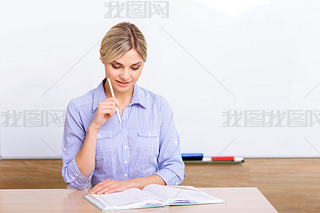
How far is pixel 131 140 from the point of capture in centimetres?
188

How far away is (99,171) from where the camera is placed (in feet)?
6.12

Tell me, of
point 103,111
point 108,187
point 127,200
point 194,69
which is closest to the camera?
point 127,200

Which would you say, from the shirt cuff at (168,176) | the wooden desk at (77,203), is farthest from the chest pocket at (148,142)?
the wooden desk at (77,203)

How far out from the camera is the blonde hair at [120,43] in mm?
1740

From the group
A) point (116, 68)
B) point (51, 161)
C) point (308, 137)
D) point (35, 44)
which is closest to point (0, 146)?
point (51, 161)

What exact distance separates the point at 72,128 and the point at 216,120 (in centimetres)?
91

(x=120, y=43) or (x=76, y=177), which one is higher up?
(x=120, y=43)

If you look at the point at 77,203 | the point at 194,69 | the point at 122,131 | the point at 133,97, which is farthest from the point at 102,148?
the point at 194,69

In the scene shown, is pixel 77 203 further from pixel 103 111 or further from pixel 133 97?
pixel 133 97

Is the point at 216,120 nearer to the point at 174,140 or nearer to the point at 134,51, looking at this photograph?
the point at 174,140

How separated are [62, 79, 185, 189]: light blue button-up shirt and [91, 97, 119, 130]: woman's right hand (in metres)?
0.12

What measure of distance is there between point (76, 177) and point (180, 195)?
42 centimetres

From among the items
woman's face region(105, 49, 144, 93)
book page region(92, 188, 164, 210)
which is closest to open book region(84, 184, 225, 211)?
book page region(92, 188, 164, 210)

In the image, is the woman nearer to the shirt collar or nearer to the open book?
the shirt collar
